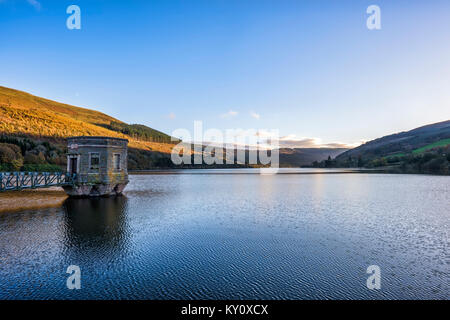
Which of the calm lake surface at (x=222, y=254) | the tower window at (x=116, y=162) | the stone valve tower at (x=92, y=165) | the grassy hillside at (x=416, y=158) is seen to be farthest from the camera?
the grassy hillside at (x=416, y=158)

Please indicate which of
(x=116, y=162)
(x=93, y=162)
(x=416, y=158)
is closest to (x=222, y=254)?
(x=116, y=162)

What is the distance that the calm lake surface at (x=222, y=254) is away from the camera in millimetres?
7353

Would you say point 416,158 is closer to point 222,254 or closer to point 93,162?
point 93,162

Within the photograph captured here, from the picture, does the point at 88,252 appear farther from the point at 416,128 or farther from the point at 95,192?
the point at 416,128

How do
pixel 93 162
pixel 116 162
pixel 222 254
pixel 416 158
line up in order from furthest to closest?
pixel 416 158, pixel 116 162, pixel 93 162, pixel 222 254

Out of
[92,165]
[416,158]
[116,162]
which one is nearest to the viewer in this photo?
[92,165]

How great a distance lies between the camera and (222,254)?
33.8 feet

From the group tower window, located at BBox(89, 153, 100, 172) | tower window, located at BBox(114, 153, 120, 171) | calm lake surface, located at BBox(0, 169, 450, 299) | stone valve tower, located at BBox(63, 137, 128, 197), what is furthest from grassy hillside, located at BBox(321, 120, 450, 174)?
tower window, located at BBox(89, 153, 100, 172)

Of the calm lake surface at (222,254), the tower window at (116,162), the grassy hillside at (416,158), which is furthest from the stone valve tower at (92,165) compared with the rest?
the grassy hillside at (416,158)

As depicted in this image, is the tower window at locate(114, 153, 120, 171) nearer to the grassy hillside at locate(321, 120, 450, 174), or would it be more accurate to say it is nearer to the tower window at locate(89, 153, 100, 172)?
the tower window at locate(89, 153, 100, 172)

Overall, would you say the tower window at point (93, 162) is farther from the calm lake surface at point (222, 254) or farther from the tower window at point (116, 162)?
the calm lake surface at point (222, 254)

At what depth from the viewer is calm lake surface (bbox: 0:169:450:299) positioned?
735 cm

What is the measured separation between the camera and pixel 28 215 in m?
16.5
